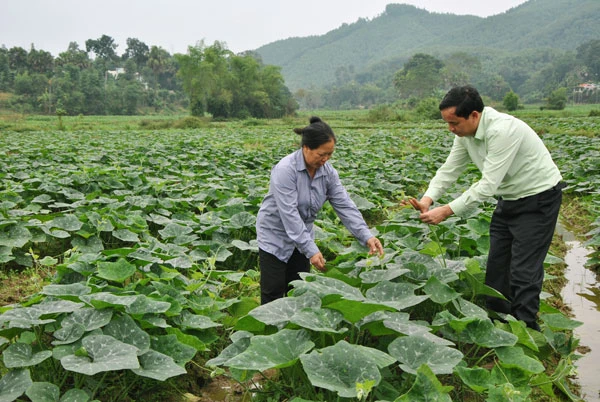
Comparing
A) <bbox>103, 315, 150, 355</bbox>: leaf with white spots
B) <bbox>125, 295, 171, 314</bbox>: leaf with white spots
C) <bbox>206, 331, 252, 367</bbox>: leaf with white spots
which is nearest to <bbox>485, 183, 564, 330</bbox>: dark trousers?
<bbox>206, 331, 252, 367</bbox>: leaf with white spots

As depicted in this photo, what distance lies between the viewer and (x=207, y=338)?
11.4ft

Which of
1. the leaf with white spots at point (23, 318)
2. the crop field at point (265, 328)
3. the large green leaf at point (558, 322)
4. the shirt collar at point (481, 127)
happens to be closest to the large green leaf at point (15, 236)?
the crop field at point (265, 328)

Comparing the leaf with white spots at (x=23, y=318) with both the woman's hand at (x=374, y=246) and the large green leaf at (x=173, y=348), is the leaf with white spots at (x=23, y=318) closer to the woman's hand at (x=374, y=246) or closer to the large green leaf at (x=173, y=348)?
the large green leaf at (x=173, y=348)

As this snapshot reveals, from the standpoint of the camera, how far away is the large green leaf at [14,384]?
252 centimetres

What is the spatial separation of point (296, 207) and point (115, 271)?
136cm

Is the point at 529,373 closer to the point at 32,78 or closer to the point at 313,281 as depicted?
the point at 313,281

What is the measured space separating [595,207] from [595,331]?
3.95 metres

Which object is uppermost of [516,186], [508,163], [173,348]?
[508,163]

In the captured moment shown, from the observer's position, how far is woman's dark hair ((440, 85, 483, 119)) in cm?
341

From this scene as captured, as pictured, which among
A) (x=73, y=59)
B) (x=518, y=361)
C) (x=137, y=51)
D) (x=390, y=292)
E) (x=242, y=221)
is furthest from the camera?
(x=137, y=51)

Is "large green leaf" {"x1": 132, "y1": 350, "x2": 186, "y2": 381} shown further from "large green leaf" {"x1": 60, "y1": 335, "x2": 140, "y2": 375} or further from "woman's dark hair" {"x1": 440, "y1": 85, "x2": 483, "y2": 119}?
"woman's dark hair" {"x1": 440, "y1": 85, "x2": 483, "y2": 119}

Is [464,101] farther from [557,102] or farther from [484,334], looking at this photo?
[557,102]

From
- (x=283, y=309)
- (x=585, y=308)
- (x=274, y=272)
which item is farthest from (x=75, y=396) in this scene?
(x=585, y=308)

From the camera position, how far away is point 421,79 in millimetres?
92438
